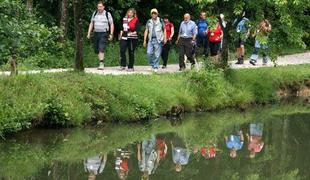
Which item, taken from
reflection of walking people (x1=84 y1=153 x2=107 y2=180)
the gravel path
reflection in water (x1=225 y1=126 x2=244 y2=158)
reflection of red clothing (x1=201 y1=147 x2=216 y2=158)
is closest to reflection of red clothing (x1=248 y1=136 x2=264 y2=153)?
reflection in water (x1=225 y1=126 x2=244 y2=158)

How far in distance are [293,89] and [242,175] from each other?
10.9m

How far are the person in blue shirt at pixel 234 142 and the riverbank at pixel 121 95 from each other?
2.28 m

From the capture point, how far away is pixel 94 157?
1384cm

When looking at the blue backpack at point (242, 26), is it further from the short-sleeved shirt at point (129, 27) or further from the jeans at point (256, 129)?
the jeans at point (256, 129)

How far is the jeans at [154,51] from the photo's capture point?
21.6 meters

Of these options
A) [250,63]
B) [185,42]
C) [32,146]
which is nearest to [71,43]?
[185,42]

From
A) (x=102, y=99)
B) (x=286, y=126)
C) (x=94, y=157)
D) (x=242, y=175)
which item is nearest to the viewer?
(x=242, y=175)

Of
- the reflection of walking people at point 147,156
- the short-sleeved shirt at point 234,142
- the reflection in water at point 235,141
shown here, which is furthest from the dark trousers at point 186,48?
the reflection of walking people at point 147,156

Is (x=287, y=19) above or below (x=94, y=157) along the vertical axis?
above

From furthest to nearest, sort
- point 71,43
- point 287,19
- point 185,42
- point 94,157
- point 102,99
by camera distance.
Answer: point 71,43 < point 185,42 < point 287,19 < point 102,99 < point 94,157

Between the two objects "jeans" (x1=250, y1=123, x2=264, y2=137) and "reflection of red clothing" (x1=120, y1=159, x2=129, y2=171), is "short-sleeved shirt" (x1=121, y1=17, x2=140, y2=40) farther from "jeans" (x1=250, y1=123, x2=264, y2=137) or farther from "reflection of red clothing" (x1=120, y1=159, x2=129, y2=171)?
"reflection of red clothing" (x1=120, y1=159, x2=129, y2=171)

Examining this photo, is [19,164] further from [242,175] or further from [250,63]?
[250,63]

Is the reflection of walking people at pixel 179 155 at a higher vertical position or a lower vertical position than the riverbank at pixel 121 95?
lower

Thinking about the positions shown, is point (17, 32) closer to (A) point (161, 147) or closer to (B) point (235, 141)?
(A) point (161, 147)
